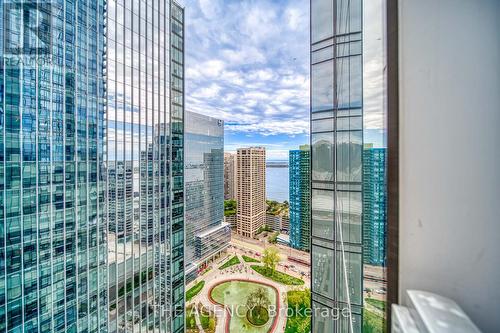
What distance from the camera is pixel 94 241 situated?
3367mm

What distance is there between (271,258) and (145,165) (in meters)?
3.52

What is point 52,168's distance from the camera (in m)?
2.85

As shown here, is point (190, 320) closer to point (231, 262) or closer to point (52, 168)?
point (231, 262)

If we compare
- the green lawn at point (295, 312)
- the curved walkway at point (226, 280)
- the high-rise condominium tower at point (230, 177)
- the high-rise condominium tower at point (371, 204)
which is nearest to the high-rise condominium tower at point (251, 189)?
the high-rise condominium tower at point (230, 177)

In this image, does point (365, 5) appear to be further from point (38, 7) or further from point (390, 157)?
point (38, 7)

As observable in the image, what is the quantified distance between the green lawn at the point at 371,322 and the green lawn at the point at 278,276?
2616 mm

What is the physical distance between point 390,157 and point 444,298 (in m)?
0.25

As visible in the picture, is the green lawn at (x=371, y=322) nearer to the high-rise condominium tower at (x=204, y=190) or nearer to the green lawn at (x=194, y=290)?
the high-rise condominium tower at (x=204, y=190)

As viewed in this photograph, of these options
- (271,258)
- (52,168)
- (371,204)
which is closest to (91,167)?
(52,168)

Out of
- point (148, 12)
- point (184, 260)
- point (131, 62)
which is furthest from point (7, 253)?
point (148, 12)

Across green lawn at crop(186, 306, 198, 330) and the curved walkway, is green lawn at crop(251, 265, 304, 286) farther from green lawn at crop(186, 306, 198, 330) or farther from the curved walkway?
green lawn at crop(186, 306, 198, 330)

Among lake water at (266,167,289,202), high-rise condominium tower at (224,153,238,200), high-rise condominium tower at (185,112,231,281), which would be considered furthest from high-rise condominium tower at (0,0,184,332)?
lake water at (266,167,289,202)

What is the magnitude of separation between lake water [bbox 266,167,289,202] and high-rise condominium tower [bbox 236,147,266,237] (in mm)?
172

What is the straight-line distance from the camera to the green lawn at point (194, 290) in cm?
400
